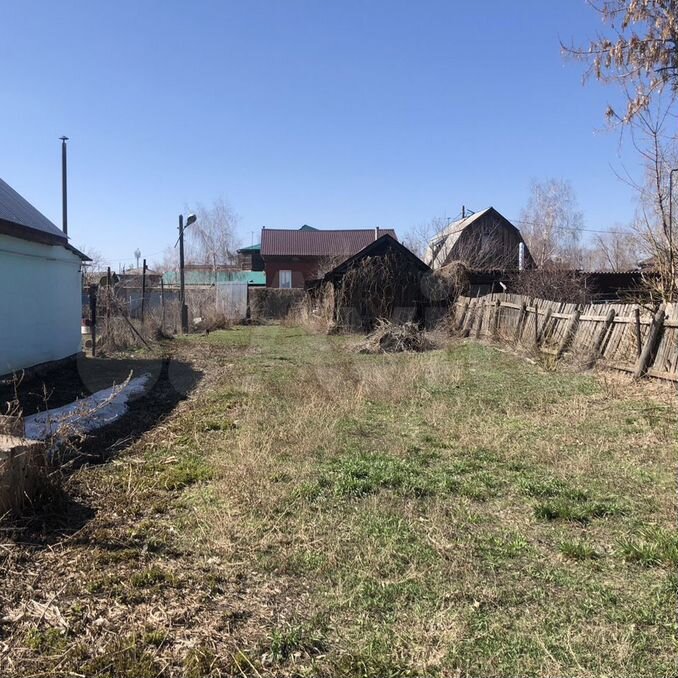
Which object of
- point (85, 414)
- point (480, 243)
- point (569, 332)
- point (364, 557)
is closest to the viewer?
point (364, 557)

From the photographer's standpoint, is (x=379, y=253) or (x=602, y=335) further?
(x=379, y=253)

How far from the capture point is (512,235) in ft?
118

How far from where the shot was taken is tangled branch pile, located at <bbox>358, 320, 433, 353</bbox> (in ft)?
53.0

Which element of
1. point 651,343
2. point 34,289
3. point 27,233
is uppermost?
point 27,233

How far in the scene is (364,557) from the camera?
3359 millimetres

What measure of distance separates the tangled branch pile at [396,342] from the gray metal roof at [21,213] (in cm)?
822

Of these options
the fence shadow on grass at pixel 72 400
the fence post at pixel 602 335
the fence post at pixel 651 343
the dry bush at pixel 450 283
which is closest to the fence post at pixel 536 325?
the fence post at pixel 602 335

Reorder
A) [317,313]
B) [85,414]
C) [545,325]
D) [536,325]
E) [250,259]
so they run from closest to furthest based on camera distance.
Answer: [85,414] → [545,325] → [536,325] → [317,313] → [250,259]

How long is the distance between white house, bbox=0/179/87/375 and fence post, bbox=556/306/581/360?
10430 millimetres

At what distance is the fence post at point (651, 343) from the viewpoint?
29.8ft

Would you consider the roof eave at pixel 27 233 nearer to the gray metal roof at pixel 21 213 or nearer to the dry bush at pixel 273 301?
the gray metal roof at pixel 21 213

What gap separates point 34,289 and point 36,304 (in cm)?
29

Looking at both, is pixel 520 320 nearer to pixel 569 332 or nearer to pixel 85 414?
pixel 569 332

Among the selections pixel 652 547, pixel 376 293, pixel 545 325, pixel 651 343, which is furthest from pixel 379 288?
pixel 652 547
